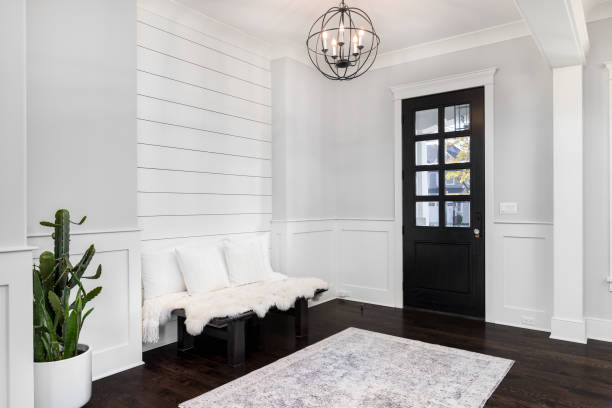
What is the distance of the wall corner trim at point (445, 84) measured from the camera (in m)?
4.23

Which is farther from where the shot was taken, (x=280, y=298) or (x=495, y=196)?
(x=495, y=196)

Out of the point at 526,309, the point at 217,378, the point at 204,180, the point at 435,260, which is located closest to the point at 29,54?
the point at 204,180

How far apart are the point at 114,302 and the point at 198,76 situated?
2.06 metres

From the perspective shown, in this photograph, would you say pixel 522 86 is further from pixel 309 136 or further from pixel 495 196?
pixel 309 136

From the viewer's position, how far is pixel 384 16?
390cm

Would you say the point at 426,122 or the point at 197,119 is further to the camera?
the point at 426,122

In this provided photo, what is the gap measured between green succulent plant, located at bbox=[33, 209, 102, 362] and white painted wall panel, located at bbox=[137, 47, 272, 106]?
1600 millimetres

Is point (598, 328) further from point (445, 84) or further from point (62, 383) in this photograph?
point (62, 383)

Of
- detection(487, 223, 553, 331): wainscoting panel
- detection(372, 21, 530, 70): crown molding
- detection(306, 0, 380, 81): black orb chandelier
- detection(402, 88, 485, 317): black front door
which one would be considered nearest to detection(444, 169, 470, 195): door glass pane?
detection(402, 88, 485, 317): black front door

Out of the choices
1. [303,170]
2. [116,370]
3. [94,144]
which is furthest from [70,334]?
[303,170]

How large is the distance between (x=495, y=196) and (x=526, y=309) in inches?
43.0

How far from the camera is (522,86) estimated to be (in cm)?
406

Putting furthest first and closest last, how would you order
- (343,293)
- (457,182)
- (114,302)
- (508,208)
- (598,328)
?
(343,293) < (457,182) < (508,208) < (598,328) < (114,302)

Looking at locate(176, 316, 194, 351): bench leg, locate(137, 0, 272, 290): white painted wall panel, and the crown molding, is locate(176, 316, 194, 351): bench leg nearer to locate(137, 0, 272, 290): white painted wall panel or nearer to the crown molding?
locate(137, 0, 272, 290): white painted wall panel
